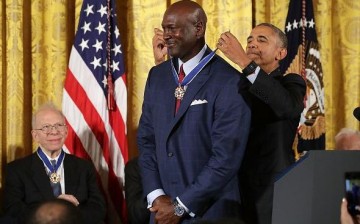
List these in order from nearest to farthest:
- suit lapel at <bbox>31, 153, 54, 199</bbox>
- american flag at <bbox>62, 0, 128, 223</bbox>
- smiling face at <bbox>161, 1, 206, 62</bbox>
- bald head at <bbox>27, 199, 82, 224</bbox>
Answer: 1. bald head at <bbox>27, 199, 82, 224</bbox>
2. smiling face at <bbox>161, 1, 206, 62</bbox>
3. suit lapel at <bbox>31, 153, 54, 199</bbox>
4. american flag at <bbox>62, 0, 128, 223</bbox>

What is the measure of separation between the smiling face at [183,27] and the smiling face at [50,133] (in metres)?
1.69

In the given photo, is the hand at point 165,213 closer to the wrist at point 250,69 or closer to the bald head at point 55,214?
the wrist at point 250,69

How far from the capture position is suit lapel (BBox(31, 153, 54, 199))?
447 cm

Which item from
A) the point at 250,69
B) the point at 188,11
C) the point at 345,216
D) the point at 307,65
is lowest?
the point at 345,216

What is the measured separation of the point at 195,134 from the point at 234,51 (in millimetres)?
433

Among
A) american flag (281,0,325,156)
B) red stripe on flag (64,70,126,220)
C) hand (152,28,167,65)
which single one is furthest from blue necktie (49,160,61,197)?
american flag (281,0,325,156)

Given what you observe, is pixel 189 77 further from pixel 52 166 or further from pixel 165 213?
pixel 52 166

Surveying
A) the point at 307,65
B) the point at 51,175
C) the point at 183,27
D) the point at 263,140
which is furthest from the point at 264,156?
the point at 307,65

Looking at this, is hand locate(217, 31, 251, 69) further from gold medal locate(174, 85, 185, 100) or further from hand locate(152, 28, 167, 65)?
hand locate(152, 28, 167, 65)

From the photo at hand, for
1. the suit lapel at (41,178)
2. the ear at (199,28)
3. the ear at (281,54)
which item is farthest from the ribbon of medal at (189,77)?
the suit lapel at (41,178)

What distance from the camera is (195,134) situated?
3.09m

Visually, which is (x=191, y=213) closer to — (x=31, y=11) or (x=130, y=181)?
(x=130, y=181)

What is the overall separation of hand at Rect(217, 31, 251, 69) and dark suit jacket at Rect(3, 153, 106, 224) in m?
1.68

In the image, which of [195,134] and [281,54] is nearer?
[195,134]
